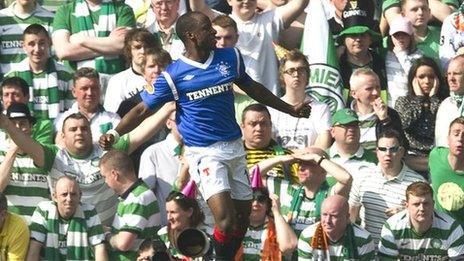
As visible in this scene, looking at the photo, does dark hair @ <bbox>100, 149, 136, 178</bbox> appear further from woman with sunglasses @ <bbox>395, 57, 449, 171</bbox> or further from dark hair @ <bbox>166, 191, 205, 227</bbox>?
woman with sunglasses @ <bbox>395, 57, 449, 171</bbox>

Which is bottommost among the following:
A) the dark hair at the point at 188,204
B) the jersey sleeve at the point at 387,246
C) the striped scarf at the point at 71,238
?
the jersey sleeve at the point at 387,246

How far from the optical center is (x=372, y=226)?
1655 centimetres

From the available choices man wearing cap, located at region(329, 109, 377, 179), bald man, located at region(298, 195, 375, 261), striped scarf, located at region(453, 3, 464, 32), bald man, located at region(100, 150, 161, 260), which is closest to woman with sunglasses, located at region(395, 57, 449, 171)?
man wearing cap, located at region(329, 109, 377, 179)

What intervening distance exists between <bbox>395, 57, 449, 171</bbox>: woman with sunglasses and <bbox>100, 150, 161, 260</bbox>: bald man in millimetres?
2760

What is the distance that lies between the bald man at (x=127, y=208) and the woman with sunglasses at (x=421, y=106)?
2760 millimetres

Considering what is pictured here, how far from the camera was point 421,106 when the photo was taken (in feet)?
57.3

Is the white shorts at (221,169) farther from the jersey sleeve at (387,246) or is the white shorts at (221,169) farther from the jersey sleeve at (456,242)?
the jersey sleeve at (456,242)

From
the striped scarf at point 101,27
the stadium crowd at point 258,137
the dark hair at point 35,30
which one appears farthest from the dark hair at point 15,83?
the striped scarf at point 101,27

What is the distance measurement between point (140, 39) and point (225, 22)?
90 cm

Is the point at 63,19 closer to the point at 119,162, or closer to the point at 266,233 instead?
the point at 119,162

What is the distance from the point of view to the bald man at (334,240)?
51.9 ft

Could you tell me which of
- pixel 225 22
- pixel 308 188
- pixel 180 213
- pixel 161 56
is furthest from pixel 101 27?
pixel 308 188

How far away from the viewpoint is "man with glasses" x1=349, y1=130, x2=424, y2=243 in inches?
648

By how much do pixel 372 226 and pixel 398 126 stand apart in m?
1.07
